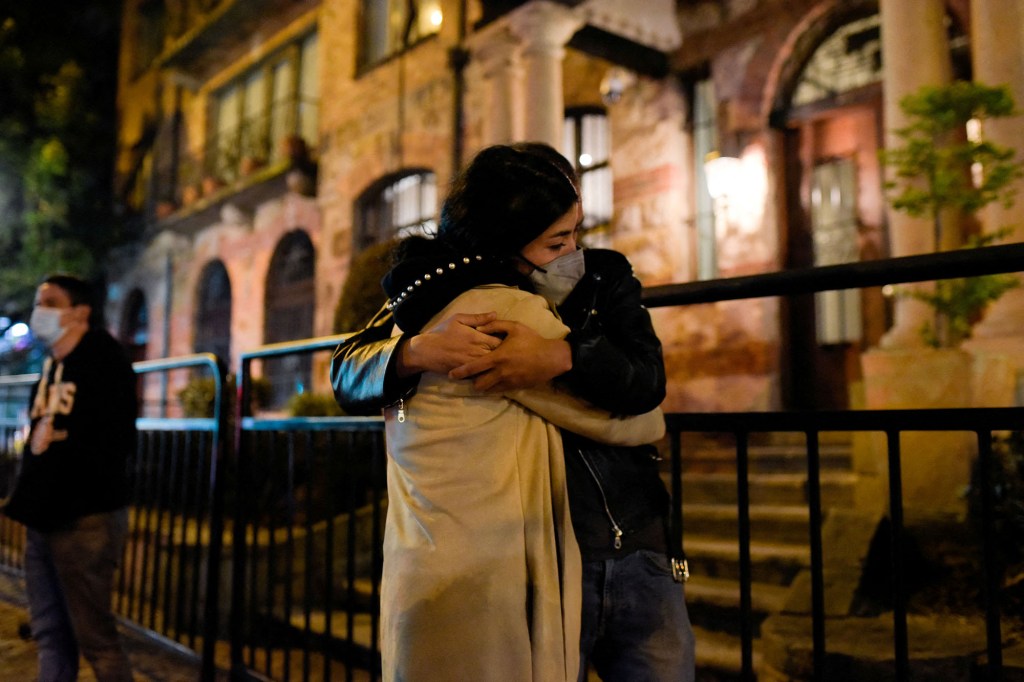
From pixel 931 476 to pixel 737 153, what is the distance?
425cm

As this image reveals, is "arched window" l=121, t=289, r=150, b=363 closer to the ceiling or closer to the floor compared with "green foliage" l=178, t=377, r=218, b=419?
closer to the ceiling

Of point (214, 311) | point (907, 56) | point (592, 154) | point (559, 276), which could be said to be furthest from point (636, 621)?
point (214, 311)

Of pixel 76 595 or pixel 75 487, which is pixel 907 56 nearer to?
pixel 75 487

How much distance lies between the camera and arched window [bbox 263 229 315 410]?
1300 centimetres

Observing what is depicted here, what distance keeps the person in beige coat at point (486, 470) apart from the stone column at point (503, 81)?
23.9ft

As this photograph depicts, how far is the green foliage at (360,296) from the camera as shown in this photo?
316 inches

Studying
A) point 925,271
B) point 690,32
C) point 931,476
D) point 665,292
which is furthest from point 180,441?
point 690,32

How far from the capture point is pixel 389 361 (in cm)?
158

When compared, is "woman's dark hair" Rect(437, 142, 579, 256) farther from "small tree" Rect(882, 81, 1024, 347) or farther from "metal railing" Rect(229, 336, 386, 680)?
"small tree" Rect(882, 81, 1024, 347)

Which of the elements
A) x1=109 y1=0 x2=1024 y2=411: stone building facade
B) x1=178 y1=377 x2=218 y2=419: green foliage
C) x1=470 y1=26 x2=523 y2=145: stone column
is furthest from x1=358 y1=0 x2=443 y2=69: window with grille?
x1=178 y1=377 x2=218 y2=419: green foliage

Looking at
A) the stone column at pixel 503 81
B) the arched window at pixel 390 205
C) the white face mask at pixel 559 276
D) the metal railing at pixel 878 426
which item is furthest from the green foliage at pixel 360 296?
the white face mask at pixel 559 276

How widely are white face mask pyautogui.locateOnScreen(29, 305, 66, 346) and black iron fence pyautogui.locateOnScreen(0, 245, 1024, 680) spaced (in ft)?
2.52

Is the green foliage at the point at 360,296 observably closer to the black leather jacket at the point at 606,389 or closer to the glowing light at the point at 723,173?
the glowing light at the point at 723,173

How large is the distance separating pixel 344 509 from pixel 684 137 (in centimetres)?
546
